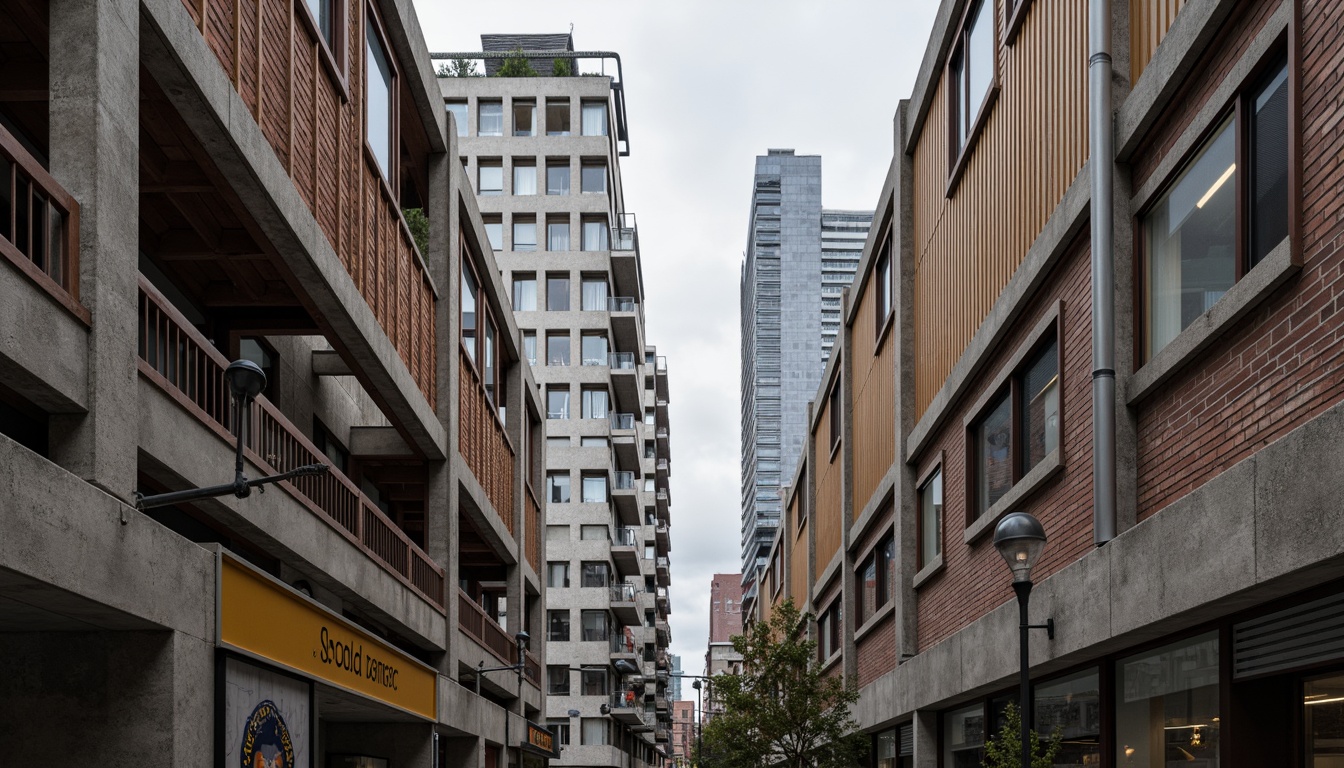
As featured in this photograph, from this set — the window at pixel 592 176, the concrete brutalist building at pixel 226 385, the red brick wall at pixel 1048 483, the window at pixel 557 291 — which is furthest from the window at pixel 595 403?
the red brick wall at pixel 1048 483

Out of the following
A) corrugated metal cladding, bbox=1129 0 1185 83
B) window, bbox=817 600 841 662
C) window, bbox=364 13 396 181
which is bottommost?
window, bbox=817 600 841 662

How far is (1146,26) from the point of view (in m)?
11.1

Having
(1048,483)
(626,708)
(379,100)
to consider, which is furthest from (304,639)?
(626,708)

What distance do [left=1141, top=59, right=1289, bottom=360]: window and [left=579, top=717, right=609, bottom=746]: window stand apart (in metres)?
57.0

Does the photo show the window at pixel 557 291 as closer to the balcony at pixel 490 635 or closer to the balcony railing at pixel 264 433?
the balcony at pixel 490 635

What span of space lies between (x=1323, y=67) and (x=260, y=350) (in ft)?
46.2

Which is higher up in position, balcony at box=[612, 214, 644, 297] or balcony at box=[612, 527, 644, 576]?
balcony at box=[612, 214, 644, 297]

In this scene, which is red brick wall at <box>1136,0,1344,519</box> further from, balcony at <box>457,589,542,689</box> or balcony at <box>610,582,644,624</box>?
balcony at <box>610,582,644,624</box>

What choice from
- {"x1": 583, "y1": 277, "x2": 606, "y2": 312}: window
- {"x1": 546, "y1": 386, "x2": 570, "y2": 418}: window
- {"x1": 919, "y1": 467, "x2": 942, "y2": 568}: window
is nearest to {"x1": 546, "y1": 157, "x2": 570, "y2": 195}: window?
{"x1": 583, "y1": 277, "x2": 606, "y2": 312}: window

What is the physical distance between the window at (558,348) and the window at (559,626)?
1265 centimetres

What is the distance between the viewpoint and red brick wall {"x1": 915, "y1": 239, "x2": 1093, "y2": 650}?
12.3 m

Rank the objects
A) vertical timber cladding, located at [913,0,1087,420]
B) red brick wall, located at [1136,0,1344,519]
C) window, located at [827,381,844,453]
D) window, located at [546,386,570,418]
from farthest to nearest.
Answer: window, located at [546,386,570,418] → window, located at [827,381,844,453] → vertical timber cladding, located at [913,0,1087,420] → red brick wall, located at [1136,0,1344,519]

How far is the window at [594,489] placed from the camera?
6725 centimetres

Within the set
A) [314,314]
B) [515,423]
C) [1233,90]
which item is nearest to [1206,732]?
[1233,90]
